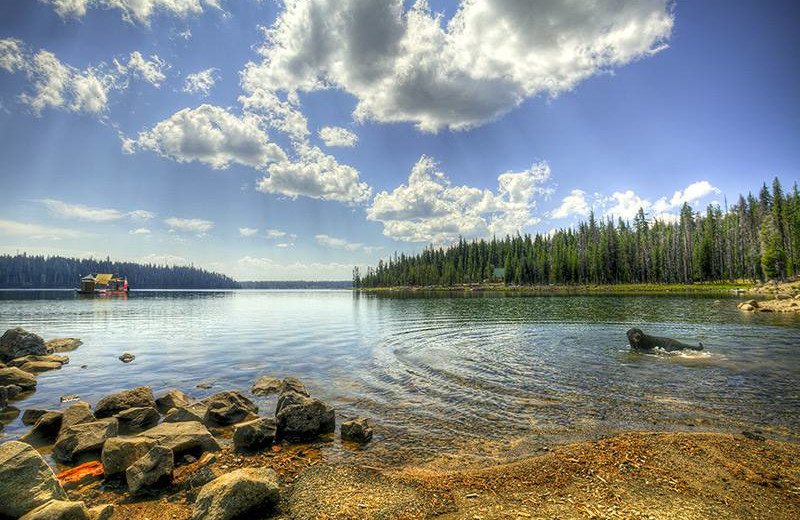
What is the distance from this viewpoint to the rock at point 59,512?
22.4ft

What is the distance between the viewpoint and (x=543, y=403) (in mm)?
14273

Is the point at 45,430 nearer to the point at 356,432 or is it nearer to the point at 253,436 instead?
the point at 253,436

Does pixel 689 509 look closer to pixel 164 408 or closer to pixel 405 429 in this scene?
pixel 405 429

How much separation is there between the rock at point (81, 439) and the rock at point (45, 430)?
41.6 inches

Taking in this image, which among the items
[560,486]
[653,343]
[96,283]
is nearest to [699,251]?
[653,343]

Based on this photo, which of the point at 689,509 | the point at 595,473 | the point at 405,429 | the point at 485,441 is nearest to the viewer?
the point at 689,509

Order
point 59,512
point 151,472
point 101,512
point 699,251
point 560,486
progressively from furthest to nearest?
1. point 699,251
2. point 151,472
3. point 560,486
4. point 101,512
5. point 59,512

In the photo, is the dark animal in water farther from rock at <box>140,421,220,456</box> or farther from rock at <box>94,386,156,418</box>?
rock at <box>94,386,156,418</box>

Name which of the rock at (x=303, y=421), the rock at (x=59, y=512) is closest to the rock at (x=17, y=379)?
the rock at (x=303, y=421)

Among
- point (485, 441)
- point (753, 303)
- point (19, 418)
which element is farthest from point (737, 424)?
point (753, 303)

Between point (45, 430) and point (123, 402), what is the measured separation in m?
2.27

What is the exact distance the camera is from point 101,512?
24.6ft

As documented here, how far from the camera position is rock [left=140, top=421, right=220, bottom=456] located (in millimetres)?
10418

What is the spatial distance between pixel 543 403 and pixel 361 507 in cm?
931
